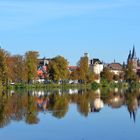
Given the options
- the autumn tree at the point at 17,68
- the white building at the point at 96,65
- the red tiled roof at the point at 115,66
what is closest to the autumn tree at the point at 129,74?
the white building at the point at 96,65

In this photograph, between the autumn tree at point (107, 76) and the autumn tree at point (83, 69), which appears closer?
the autumn tree at point (83, 69)

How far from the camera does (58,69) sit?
94.2m

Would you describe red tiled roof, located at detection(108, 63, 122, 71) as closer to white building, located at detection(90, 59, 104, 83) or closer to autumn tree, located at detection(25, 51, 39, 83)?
white building, located at detection(90, 59, 104, 83)

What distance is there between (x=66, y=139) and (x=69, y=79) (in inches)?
3438

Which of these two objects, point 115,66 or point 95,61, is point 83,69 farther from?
point 115,66

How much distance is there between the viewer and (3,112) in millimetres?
31531

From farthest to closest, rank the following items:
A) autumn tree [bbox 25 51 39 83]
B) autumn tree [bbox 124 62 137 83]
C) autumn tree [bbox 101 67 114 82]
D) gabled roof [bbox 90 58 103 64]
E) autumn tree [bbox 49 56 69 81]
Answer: gabled roof [bbox 90 58 103 64] < autumn tree [bbox 124 62 137 83] < autumn tree [bbox 101 67 114 82] < autumn tree [bbox 49 56 69 81] < autumn tree [bbox 25 51 39 83]

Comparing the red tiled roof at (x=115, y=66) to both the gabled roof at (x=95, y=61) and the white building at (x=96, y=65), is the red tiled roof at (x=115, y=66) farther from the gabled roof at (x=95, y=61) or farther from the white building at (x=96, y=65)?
the white building at (x=96, y=65)

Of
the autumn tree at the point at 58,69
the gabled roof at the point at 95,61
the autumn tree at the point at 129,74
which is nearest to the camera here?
the autumn tree at the point at 58,69

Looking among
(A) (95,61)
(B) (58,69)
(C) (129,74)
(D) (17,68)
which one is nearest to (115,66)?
(A) (95,61)

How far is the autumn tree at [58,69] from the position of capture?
9288 cm

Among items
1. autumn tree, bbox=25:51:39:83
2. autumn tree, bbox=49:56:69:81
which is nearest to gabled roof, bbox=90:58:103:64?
autumn tree, bbox=49:56:69:81

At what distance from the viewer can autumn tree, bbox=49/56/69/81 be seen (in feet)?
305

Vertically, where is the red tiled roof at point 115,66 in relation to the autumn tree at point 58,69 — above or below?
above
